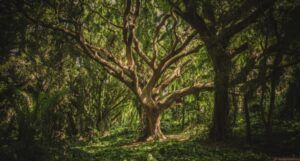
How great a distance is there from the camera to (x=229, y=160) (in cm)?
1002

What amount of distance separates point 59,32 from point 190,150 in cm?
775

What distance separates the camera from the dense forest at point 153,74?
10625 mm

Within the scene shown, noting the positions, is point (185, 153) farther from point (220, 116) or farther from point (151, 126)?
point (151, 126)

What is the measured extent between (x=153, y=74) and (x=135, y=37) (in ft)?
6.28

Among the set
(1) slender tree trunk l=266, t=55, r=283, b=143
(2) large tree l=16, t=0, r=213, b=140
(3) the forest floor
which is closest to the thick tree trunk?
(2) large tree l=16, t=0, r=213, b=140

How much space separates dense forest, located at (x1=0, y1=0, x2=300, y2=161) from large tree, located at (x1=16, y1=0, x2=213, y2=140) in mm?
53

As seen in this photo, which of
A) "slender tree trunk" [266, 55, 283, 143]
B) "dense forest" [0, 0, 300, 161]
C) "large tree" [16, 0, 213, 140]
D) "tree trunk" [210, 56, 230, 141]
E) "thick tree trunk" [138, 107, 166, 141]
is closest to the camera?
"dense forest" [0, 0, 300, 161]

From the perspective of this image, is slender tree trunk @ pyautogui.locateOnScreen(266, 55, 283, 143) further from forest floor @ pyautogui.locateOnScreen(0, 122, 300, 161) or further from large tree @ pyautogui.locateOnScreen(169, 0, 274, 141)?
large tree @ pyautogui.locateOnScreen(169, 0, 274, 141)

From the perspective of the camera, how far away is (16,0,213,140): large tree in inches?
558

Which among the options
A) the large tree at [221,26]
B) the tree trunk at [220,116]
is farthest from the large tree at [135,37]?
the tree trunk at [220,116]

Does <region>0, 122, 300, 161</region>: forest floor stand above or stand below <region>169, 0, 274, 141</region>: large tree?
below

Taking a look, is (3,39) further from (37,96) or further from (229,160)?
(229,160)

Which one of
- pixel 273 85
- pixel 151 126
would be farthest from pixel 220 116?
pixel 151 126

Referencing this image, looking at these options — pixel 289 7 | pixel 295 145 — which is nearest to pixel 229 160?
pixel 295 145
